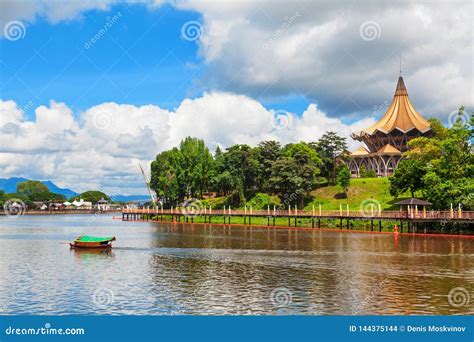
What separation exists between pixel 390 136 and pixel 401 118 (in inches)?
199

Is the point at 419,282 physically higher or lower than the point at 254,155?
lower

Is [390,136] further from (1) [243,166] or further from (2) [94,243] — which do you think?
(2) [94,243]

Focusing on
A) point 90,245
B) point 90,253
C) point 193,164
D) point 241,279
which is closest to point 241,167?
point 193,164

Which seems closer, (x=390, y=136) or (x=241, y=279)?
(x=241, y=279)

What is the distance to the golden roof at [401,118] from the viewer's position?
125 m

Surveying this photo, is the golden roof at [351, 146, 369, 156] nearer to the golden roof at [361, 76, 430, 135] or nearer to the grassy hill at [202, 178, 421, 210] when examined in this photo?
the golden roof at [361, 76, 430, 135]

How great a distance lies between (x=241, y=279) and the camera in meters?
30.9

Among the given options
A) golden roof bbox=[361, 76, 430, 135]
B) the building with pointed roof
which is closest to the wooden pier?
the building with pointed roof

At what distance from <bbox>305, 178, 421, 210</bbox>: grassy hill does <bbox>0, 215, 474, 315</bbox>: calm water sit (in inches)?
1599

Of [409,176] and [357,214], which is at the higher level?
[409,176]

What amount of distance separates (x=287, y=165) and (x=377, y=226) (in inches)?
1010

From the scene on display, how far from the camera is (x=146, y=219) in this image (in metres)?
123

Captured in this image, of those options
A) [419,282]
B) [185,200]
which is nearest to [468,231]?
[419,282]
